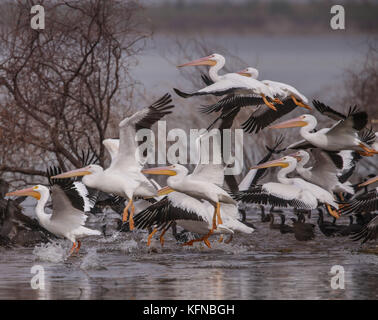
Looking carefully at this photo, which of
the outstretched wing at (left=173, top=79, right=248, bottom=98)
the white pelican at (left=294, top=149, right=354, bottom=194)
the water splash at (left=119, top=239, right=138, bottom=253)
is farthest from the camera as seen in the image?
the white pelican at (left=294, top=149, right=354, bottom=194)

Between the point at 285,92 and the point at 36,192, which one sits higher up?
the point at 285,92

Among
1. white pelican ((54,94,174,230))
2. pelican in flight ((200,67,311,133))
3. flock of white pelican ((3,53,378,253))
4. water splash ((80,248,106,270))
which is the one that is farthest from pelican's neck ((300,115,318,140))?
water splash ((80,248,106,270))

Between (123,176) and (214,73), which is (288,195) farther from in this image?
(123,176)

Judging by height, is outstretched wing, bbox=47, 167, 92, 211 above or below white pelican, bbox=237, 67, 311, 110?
below

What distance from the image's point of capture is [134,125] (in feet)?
29.4

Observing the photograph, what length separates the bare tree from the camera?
472 inches

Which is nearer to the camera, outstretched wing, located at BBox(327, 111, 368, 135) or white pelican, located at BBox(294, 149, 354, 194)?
outstretched wing, located at BBox(327, 111, 368, 135)

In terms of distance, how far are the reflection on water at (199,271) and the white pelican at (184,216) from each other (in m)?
0.27

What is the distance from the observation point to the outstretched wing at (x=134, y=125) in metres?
8.90

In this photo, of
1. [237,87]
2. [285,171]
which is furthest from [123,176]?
[285,171]

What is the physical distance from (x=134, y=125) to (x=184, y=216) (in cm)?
109

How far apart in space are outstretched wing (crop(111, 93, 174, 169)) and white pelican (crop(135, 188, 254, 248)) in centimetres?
60

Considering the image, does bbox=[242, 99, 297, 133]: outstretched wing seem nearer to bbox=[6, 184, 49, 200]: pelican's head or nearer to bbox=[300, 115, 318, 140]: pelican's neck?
bbox=[300, 115, 318, 140]: pelican's neck

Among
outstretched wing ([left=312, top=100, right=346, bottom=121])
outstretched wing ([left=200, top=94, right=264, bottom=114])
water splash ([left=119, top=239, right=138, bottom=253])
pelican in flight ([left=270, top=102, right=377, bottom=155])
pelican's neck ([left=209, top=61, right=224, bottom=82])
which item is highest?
pelican's neck ([left=209, top=61, right=224, bottom=82])
